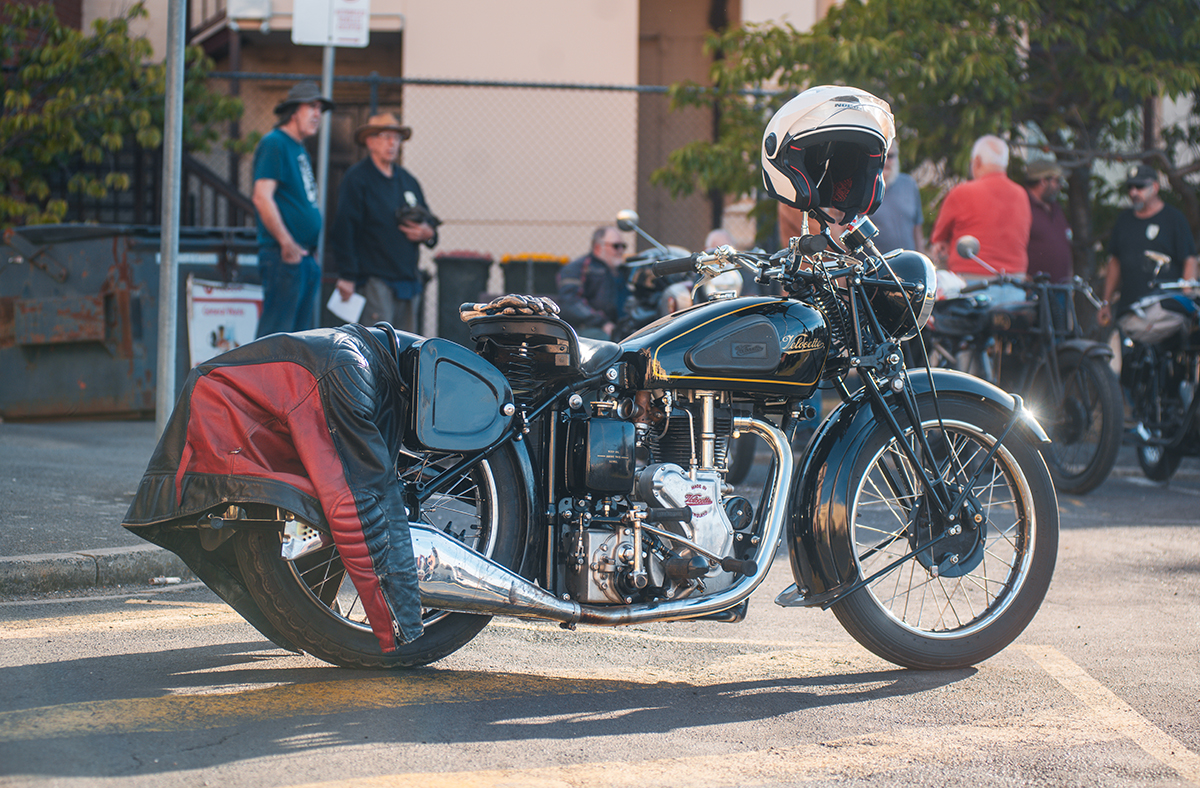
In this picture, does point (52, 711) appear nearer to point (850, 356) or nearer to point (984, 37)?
point (850, 356)

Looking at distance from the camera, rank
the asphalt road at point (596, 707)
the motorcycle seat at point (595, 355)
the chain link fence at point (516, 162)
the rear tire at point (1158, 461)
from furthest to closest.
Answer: the chain link fence at point (516, 162), the rear tire at point (1158, 461), the motorcycle seat at point (595, 355), the asphalt road at point (596, 707)

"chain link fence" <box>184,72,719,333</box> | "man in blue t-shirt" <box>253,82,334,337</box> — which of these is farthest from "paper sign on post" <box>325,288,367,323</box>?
"chain link fence" <box>184,72,719,333</box>

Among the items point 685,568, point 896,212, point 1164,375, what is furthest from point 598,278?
point 685,568

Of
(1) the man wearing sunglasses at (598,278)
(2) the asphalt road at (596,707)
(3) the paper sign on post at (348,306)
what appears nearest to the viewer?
(2) the asphalt road at (596,707)

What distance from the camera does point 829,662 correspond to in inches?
147

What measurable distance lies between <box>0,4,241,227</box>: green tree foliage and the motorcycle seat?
7.83 meters

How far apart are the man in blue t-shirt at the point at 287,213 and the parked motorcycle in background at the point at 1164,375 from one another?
519 centimetres

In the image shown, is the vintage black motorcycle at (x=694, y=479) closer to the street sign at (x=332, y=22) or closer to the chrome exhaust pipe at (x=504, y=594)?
the chrome exhaust pipe at (x=504, y=594)

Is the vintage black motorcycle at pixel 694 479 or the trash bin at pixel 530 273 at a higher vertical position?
the trash bin at pixel 530 273

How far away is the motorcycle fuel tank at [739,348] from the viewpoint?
337 cm

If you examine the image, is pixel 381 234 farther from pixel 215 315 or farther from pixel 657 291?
pixel 657 291

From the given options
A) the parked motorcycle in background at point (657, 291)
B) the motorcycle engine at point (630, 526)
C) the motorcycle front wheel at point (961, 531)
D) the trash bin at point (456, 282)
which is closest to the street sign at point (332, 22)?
the parked motorcycle in background at point (657, 291)

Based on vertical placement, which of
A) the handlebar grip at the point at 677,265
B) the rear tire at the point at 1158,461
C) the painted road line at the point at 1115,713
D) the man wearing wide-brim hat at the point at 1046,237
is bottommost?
the painted road line at the point at 1115,713

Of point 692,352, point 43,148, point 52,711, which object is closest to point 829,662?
point 692,352
